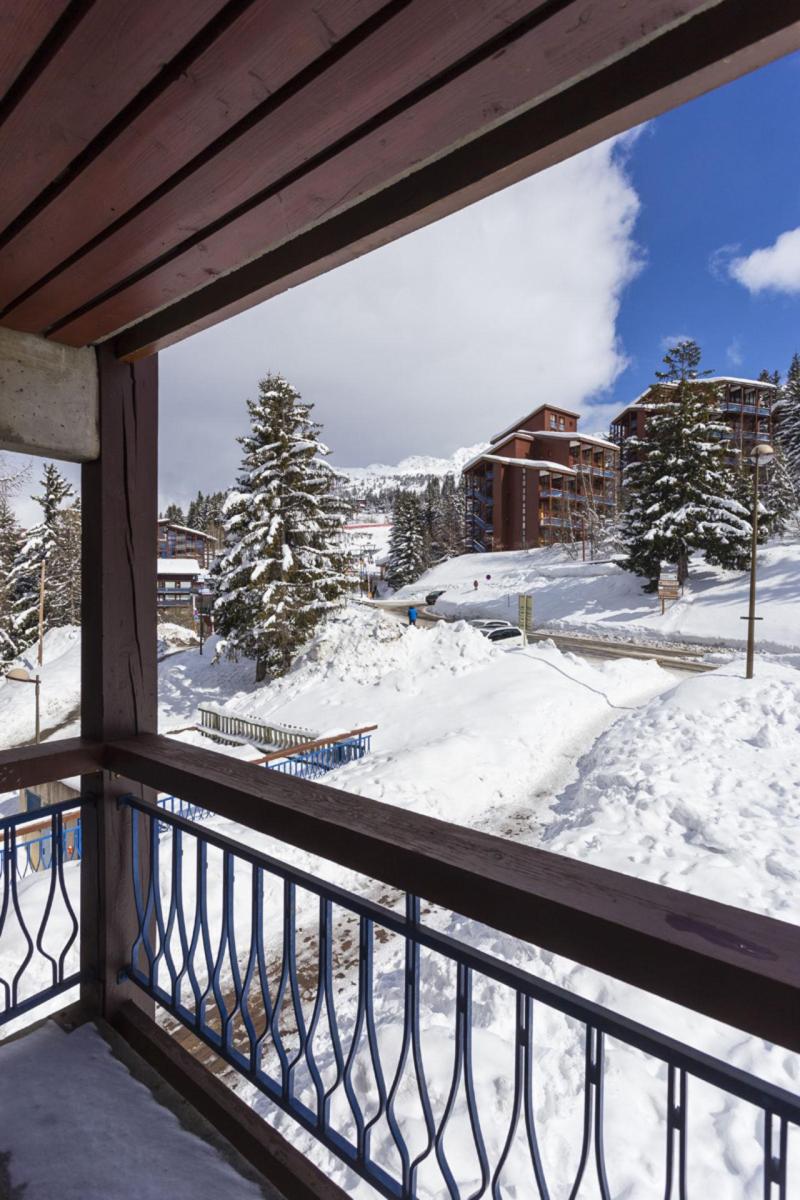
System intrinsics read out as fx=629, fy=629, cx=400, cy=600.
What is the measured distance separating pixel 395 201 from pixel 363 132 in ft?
0.71

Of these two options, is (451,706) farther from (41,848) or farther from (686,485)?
(686,485)

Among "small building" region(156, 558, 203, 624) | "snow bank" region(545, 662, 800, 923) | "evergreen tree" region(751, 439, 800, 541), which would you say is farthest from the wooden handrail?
"small building" region(156, 558, 203, 624)

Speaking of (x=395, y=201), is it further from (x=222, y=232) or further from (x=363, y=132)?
(x=222, y=232)

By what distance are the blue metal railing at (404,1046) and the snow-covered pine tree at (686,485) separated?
64.3 ft

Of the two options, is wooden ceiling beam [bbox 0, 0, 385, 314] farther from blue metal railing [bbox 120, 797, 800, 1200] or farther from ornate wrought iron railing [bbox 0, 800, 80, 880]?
ornate wrought iron railing [bbox 0, 800, 80, 880]

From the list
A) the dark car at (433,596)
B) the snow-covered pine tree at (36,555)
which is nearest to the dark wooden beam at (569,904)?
the snow-covered pine tree at (36,555)

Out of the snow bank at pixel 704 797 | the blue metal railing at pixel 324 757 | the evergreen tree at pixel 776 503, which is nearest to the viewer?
the snow bank at pixel 704 797

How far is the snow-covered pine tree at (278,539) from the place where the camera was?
15.8 meters

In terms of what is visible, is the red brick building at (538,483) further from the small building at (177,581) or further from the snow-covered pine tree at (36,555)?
the snow-covered pine tree at (36,555)

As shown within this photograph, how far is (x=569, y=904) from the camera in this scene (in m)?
1.08

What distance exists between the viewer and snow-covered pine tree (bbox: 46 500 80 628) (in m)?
25.4

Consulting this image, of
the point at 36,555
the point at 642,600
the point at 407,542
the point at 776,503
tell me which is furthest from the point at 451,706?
the point at 407,542

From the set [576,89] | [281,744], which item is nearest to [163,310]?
[576,89]

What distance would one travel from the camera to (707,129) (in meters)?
3.17
